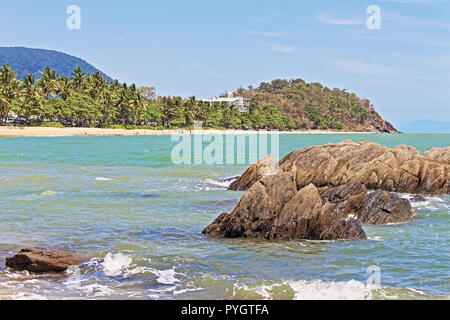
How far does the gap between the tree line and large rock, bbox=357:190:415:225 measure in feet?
379

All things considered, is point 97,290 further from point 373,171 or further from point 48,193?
point 373,171

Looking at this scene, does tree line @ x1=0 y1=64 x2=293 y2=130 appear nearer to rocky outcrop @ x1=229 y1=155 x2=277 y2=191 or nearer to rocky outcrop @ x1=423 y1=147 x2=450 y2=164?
rocky outcrop @ x1=229 y1=155 x2=277 y2=191

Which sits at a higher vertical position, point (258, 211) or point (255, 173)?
point (255, 173)

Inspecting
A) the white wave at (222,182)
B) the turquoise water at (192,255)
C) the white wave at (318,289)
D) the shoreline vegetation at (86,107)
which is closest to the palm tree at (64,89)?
the shoreline vegetation at (86,107)

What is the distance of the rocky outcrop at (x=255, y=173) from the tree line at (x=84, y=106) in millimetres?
104754

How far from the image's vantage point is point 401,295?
10.4 metres

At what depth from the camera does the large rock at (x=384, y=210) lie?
1933cm

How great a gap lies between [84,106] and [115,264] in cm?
13809

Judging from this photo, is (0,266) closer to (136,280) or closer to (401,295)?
(136,280)

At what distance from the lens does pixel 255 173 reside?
1172 inches

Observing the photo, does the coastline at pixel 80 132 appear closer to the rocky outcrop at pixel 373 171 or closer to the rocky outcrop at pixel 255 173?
the rocky outcrop at pixel 255 173

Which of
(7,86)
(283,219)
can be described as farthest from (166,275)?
(7,86)

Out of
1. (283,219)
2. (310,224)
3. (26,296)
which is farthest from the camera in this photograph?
(283,219)
